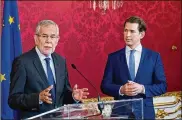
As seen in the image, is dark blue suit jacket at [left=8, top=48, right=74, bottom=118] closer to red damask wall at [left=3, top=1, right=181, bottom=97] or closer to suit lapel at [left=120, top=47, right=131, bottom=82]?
suit lapel at [left=120, top=47, right=131, bottom=82]

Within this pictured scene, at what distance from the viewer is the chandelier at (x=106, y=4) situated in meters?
4.23

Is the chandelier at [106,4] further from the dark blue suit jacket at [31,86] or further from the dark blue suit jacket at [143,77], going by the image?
the dark blue suit jacket at [31,86]

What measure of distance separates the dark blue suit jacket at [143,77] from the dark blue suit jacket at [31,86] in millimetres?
421

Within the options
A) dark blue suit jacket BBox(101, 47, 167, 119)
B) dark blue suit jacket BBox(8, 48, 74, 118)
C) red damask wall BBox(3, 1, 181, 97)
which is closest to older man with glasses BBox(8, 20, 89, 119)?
dark blue suit jacket BBox(8, 48, 74, 118)

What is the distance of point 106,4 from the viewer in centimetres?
430

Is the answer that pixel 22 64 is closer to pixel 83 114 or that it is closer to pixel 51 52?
pixel 51 52

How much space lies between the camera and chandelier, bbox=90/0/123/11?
4.23m

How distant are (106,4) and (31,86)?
7.38 feet

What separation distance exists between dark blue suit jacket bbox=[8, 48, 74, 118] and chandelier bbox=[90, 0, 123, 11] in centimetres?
190

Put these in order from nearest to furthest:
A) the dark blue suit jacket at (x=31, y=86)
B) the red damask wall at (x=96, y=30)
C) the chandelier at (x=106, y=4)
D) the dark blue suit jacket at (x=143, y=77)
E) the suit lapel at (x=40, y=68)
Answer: the dark blue suit jacket at (x=31, y=86) < the suit lapel at (x=40, y=68) < the dark blue suit jacket at (x=143, y=77) < the red damask wall at (x=96, y=30) < the chandelier at (x=106, y=4)

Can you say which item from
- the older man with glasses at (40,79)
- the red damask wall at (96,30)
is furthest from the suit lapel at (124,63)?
the red damask wall at (96,30)

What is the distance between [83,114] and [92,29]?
2441 mm

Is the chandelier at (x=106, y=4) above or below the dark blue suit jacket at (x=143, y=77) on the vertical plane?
above

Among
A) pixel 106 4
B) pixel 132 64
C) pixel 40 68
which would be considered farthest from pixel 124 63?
pixel 106 4
